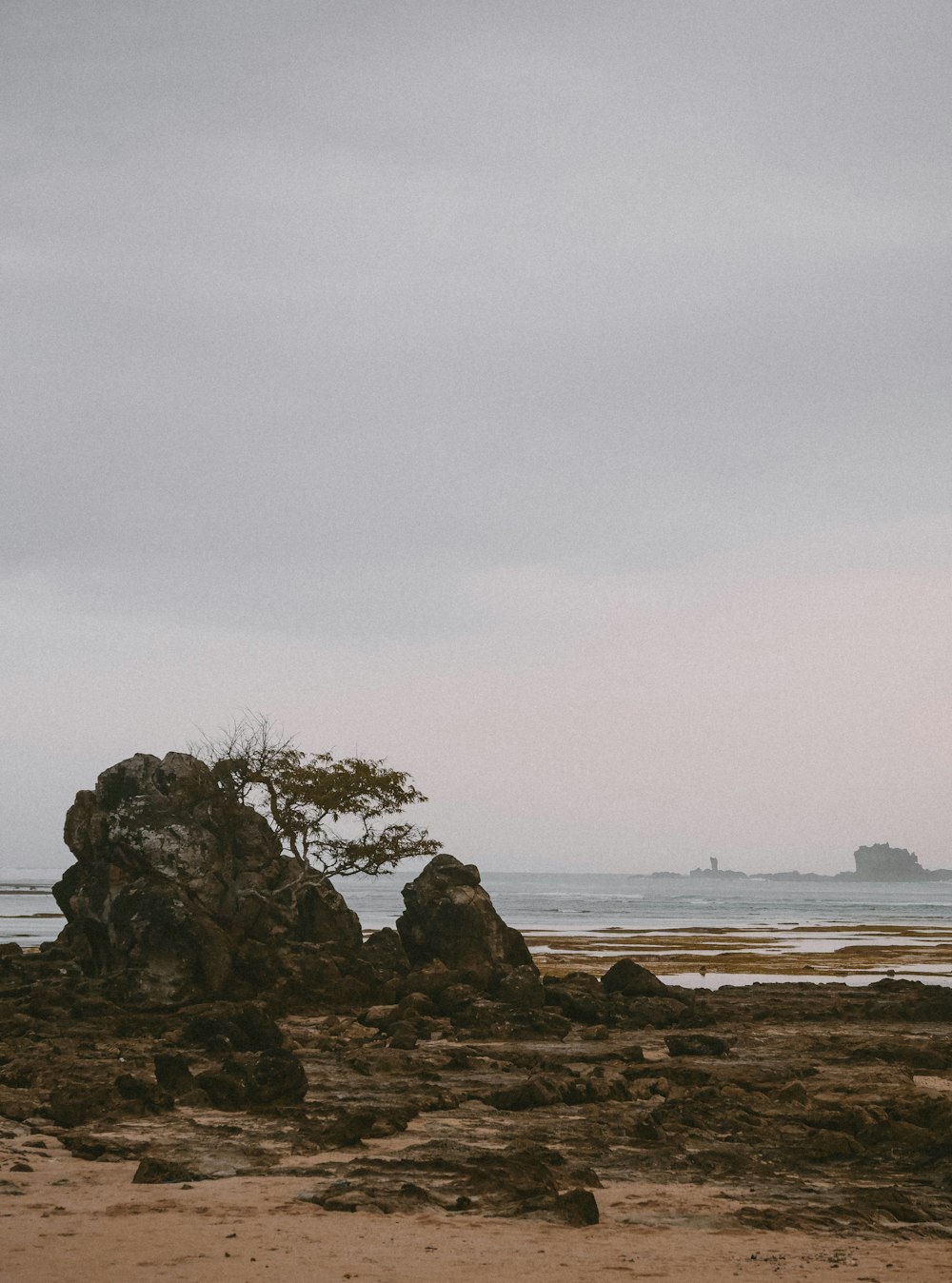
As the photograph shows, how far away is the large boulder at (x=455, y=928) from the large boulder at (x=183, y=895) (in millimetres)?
2589

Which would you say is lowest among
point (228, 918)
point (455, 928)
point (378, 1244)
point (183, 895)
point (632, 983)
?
point (632, 983)

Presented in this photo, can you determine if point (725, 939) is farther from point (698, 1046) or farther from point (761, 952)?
point (698, 1046)

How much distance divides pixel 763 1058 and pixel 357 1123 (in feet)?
41.2

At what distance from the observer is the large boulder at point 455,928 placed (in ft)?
143

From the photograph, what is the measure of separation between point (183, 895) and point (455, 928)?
11548 mm

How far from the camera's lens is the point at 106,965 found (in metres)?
37.8

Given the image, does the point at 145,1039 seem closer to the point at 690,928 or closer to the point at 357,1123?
the point at 357,1123

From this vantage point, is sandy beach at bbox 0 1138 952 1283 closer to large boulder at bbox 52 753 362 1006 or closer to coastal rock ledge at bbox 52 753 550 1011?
coastal rock ledge at bbox 52 753 550 1011

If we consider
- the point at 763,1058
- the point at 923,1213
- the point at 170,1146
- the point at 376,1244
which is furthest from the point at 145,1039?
the point at 923,1213

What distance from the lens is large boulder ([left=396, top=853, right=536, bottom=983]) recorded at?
143ft

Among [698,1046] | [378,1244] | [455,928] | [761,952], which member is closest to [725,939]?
[761,952]

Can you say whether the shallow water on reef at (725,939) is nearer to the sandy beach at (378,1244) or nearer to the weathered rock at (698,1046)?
the weathered rock at (698,1046)

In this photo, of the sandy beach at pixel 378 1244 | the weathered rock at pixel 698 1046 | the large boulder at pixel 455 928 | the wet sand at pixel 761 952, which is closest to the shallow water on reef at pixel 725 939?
the wet sand at pixel 761 952

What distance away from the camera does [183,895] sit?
37250mm
